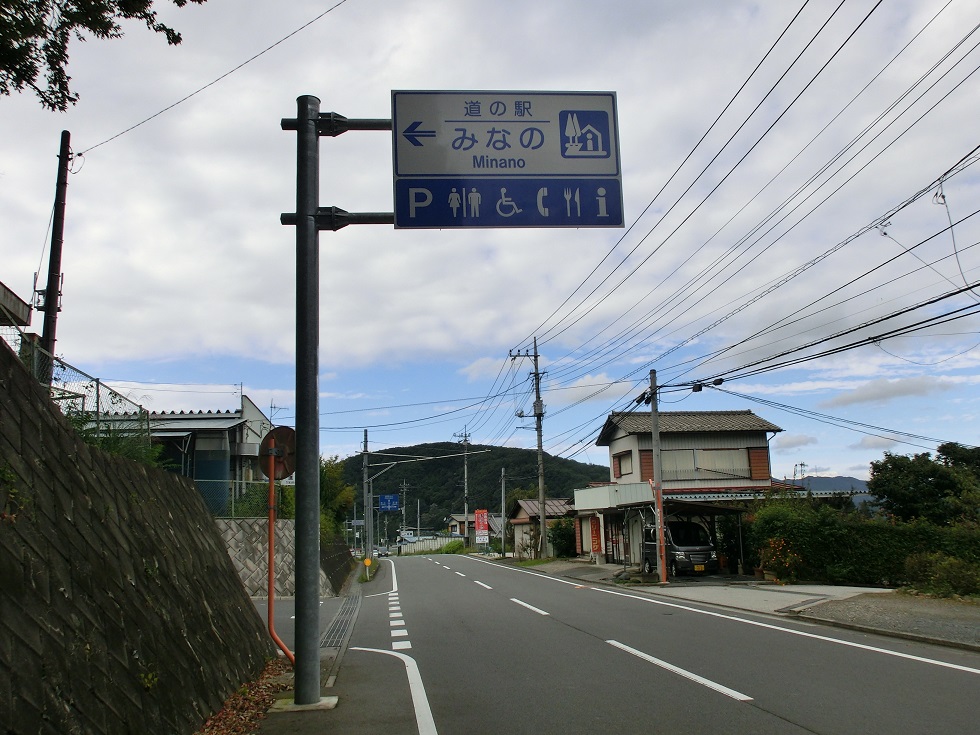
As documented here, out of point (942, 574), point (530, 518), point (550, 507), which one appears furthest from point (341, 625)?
point (550, 507)

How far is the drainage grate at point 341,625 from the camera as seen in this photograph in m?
12.4

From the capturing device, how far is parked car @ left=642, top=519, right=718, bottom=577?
84.2 ft

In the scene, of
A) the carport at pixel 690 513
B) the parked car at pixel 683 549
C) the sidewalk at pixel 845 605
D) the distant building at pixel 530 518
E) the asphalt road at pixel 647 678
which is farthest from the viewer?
the distant building at pixel 530 518

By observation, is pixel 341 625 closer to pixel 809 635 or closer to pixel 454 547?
pixel 809 635

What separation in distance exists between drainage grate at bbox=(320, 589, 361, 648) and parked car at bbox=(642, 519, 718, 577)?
35.3 ft

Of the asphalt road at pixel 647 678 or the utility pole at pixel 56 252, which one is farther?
the utility pole at pixel 56 252

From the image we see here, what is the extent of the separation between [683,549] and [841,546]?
5.19 metres

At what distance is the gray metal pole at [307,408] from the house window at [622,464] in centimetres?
3365

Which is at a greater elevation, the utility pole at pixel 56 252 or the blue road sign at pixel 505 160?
the utility pole at pixel 56 252

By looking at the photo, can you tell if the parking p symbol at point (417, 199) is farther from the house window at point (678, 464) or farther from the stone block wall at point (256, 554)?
the house window at point (678, 464)

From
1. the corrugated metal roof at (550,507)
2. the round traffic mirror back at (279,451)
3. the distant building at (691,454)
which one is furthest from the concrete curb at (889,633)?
the corrugated metal roof at (550,507)

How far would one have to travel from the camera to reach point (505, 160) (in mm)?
7184

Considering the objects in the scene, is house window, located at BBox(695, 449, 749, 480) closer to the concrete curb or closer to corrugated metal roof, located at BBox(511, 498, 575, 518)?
corrugated metal roof, located at BBox(511, 498, 575, 518)

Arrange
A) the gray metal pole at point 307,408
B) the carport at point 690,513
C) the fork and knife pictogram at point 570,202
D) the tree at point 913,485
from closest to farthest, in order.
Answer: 1. the gray metal pole at point 307,408
2. the fork and knife pictogram at point 570,202
3. the carport at point 690,513
4. the tree at point 913,485
